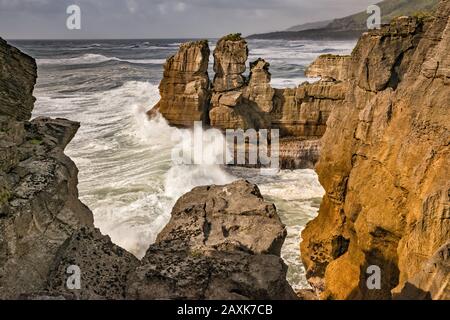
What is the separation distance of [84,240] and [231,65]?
102 ft

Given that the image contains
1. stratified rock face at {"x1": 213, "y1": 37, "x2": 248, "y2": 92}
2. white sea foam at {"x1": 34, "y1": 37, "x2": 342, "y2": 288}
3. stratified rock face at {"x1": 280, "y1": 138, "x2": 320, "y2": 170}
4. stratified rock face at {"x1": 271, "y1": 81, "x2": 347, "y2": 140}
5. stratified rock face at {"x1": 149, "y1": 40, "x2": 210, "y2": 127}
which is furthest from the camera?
stratified rock face at {"x1": 213, "y1": 37, "x2": 248, "y2": 92}

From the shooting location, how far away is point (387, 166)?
573 inches

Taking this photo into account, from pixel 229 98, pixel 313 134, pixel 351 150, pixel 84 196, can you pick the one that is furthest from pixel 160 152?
pixel 351 150

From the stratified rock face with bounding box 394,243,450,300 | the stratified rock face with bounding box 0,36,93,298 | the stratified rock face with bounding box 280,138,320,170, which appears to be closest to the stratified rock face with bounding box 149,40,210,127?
the stratified rock face with bounding box 280,138,320,170

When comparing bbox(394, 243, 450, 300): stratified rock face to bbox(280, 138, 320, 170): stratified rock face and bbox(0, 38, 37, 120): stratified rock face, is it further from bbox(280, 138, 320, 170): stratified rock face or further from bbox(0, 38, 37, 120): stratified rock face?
bbox(280, 138, 320, 170): stratified rock face

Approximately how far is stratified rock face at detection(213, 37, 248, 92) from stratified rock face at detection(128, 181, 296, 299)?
89.2 ft

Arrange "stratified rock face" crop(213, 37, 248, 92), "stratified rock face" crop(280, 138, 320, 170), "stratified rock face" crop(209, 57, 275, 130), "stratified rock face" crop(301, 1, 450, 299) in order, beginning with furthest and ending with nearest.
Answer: "stratified rock face" crop(213, 37, 248, 92) → "stratified rock face" crop(209, 57, 275, 130) → "stratified rock face" crop(280, 138, 320, 170) → "stratified rock face" crop(301, 1, 450, 299)

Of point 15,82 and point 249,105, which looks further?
point 249,105

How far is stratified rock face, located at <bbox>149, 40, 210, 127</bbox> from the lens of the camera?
3806 cm

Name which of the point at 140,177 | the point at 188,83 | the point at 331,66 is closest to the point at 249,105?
the point at 188,83

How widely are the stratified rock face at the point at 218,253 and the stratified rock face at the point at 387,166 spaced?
3.89m

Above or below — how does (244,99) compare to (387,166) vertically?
above

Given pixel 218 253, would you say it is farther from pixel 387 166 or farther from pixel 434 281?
pixel 387 166

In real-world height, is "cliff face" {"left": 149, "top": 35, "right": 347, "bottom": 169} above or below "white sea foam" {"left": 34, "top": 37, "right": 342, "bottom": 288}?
above
